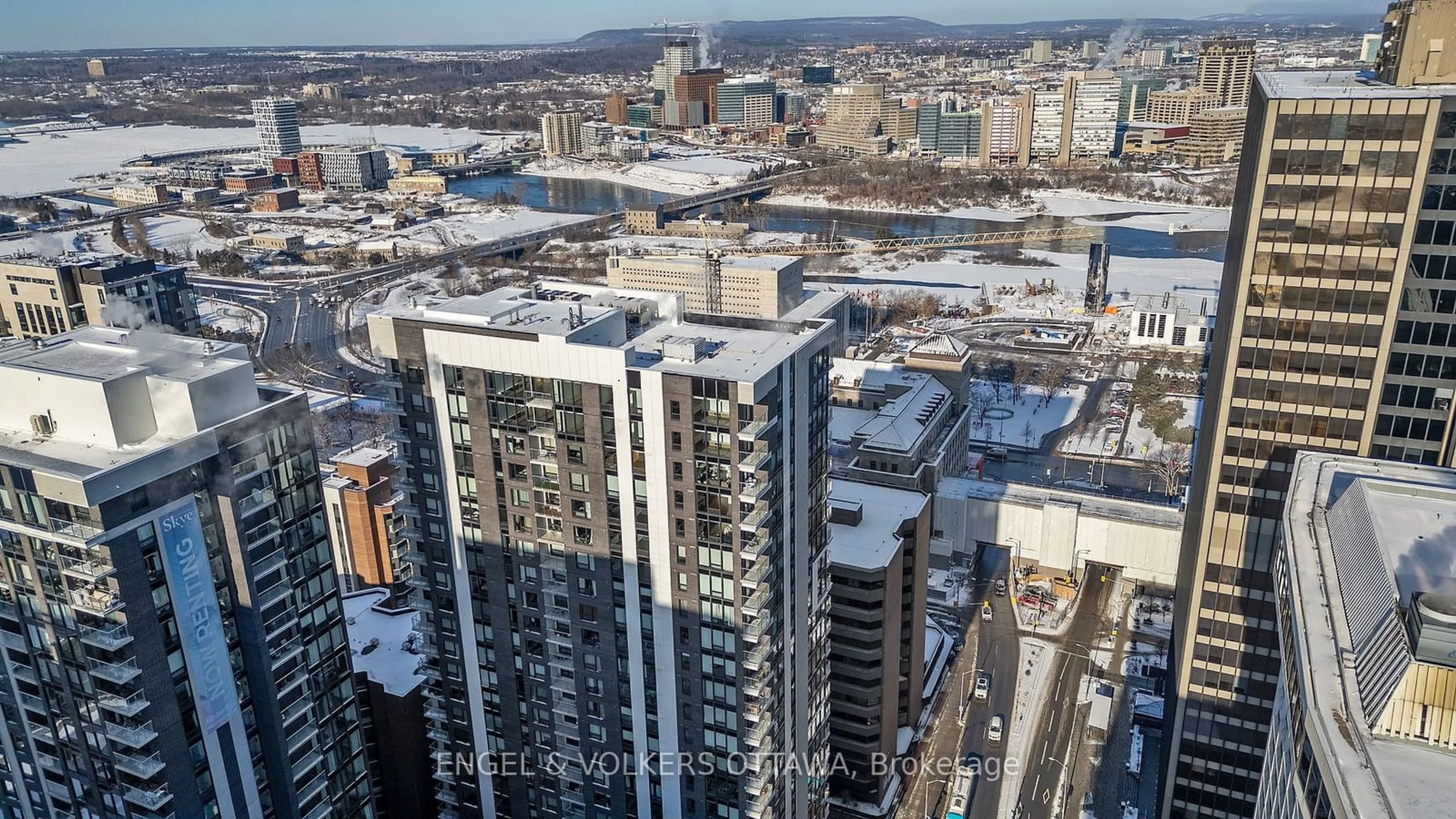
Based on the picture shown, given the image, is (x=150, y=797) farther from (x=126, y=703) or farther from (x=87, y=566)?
(x=87, y=566)

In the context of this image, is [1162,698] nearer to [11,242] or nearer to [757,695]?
[757,695]

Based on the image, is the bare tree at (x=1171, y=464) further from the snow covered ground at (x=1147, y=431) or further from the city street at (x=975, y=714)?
the city street at (x=975, y=714)

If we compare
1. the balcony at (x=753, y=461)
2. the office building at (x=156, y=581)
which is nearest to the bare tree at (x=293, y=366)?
the office building at (x=156, y=581)

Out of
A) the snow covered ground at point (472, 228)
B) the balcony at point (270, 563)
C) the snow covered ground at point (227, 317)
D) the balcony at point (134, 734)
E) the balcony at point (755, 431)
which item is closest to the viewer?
the balcony at point (134, 734)

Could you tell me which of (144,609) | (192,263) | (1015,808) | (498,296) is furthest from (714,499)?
(192,263)

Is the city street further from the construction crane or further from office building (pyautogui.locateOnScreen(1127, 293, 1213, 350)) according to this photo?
the construction crane

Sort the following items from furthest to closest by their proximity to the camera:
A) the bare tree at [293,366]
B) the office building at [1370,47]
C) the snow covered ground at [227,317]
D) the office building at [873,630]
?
the snow covered ground at [227,317]
the bare tree at [293,366]
the office building at [1370,47]
the office building at [873,630]

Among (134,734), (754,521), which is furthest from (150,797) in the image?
(754,521)
